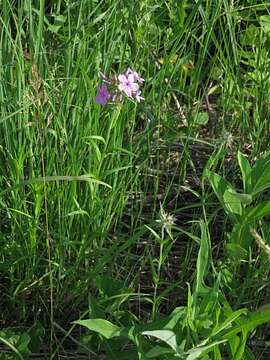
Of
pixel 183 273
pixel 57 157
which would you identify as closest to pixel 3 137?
pixel 57 157

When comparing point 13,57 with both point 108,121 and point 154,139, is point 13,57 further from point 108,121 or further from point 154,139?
point 154,139

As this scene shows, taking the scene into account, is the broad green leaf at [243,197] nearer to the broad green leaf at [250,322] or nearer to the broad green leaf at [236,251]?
the broad green leaf at [236,251]

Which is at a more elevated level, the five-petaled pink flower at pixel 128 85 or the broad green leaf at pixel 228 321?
the five-petaled pink flower at pixel 128 85

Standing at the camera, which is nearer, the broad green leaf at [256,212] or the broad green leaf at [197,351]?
the broad green leaf at [197,351]

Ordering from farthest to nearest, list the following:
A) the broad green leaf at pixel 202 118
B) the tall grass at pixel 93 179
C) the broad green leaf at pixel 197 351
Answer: the broad green leaf at pixel 202 118
the tall grass at pixel 93 179
the broad green leaf at pixel 197 351

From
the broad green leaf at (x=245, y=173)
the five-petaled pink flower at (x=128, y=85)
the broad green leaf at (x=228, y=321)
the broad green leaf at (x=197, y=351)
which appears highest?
the five-petaled pink flower at (x=128, y=85)

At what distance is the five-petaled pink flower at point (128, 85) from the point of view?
61.9 inches

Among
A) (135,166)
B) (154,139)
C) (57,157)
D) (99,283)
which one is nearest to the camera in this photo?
(99,283)

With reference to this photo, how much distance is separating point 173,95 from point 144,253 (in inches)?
20.4

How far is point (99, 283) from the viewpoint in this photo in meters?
1.58

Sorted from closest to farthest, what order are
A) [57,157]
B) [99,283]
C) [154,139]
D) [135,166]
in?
[99,283], [57,157], [135,166], [154,139]

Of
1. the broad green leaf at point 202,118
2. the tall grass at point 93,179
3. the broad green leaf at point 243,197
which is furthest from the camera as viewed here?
the broad green leaf at point 202,118

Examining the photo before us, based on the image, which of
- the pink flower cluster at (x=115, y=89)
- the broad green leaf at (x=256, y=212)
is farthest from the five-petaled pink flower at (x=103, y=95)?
the broad green leaf at (x=256, y=212)

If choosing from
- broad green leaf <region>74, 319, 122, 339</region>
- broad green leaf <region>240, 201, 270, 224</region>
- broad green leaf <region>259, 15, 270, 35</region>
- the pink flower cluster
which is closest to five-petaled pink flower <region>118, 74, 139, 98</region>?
the pink flower cluster
